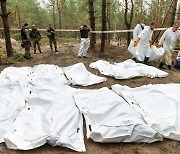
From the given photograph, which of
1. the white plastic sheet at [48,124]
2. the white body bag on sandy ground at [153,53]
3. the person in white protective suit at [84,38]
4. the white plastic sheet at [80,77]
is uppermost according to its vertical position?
the person in white protective suit at [84,38]

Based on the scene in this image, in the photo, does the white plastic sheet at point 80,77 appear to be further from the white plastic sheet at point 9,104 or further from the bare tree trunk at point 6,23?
the bare tree trunk at point 6,23

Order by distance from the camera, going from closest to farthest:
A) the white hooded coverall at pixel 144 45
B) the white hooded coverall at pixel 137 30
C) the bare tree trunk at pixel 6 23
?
the white hooded coverall at pixel 144 45 < the white hooded coverall at pixel 137 30 < the bare tree trunk at pixel 6 23

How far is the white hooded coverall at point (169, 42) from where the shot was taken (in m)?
7.33

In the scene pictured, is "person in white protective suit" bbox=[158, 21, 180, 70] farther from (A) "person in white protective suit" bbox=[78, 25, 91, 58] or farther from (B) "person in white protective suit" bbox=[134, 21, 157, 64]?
(A) "person in white protective suit" bbox=[78, 25, 91, 58]

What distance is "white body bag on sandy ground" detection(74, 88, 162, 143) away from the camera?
3.25 meters

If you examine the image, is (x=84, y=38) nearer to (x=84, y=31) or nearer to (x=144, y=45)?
(x=84, y=31)

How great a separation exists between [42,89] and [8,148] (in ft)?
5.80

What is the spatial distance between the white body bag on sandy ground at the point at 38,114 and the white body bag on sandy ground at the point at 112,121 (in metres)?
0.18

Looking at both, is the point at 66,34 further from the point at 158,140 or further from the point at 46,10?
the point at 158,140

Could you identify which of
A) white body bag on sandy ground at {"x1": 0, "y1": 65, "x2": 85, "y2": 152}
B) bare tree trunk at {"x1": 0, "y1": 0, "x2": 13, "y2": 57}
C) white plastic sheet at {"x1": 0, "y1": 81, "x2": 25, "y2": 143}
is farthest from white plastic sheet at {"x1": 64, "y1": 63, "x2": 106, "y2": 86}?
bare tree trunk at {"x1": 0, "y1": 0, "x2": 13, "y2": 57}

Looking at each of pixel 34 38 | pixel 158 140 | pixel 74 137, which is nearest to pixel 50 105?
pixel 74 137

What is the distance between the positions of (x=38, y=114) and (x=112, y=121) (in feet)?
3.89

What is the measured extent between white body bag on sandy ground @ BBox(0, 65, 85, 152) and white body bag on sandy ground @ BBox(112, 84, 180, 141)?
1.07 metres

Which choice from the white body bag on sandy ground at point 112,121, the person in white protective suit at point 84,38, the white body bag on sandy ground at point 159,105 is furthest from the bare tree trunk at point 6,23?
the white body bag on sandy ground at point 112,121
